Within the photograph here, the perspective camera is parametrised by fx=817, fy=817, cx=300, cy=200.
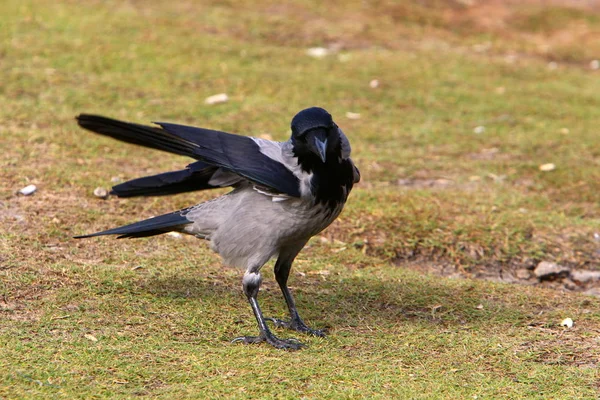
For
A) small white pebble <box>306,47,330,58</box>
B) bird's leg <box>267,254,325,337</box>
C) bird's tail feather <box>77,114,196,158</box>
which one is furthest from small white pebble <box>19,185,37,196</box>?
small white pebble <box>306,47,330,58</box>

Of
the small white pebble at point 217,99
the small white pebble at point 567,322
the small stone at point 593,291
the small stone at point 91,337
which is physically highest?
the small white pebble at point 217,99

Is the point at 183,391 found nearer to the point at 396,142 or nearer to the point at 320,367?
the point at 320,367

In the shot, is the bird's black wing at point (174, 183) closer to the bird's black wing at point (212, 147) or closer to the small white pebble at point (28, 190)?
the bird's black wing at point (212, 147)

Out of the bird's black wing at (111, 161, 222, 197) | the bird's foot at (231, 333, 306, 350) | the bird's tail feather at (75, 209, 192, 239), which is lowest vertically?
the bird's foot at (231, 333, 306, 350)

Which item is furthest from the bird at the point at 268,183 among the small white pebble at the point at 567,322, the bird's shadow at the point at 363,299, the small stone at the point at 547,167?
the small stone at the point at 547,167

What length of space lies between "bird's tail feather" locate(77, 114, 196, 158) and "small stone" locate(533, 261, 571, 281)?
8.91 ft

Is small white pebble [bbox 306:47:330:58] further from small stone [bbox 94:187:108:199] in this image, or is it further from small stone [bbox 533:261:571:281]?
small stone [bbox 533:261:571:281]

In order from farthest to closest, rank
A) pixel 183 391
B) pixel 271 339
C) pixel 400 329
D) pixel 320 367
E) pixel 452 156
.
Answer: pixel 452 156
pixel 400 329
pixel 271 339
pixel 320 367
pixel 183 391

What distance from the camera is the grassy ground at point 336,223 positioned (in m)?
3.91

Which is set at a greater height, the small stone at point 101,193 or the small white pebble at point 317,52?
the small white pebble at point 317,52

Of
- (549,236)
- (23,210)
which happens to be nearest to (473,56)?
(549,236)

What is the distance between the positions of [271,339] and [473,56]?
25.7 ft

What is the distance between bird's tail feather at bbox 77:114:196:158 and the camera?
4.25 metres

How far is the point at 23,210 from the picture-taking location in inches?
219
